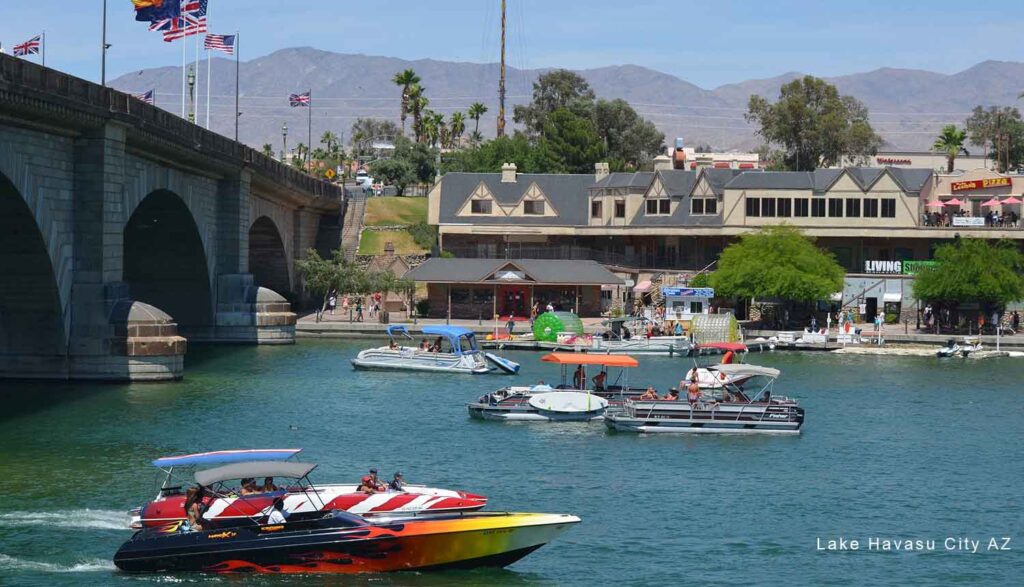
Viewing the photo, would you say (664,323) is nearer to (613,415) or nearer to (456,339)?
(456,339)

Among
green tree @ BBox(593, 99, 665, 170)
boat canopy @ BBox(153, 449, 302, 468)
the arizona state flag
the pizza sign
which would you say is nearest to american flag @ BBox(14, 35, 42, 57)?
the arizona state flag

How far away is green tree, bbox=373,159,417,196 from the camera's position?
166750 millimetres

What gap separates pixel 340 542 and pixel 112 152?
35338 mm

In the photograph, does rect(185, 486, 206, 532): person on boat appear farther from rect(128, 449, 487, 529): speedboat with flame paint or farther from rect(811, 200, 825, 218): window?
rect(811, 200, 825, 218): window

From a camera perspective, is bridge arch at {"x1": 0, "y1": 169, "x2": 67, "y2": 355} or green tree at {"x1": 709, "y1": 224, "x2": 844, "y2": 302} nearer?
bridge arch at {"x1": 0, "y1": 169, "x2": 67, "y2": 355}

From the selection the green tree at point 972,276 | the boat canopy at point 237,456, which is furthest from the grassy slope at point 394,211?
the boat canopy at point 237,456

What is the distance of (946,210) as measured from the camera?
127062 millimetres

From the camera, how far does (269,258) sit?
11956 centimetres

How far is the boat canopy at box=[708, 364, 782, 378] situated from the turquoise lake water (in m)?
2.79

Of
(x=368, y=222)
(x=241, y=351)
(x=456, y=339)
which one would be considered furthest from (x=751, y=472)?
(x=368, y=222)

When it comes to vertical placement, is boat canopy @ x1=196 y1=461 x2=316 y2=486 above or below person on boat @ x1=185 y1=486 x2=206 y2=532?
above

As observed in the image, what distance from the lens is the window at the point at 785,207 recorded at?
391 feet

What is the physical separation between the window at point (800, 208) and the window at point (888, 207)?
6.19m

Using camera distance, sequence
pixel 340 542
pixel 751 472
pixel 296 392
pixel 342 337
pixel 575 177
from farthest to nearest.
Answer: pixel 575 177 → pixel 342 337 → pixel 296 392 → pixel 751 472 → pixel 340 542
